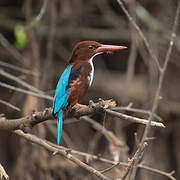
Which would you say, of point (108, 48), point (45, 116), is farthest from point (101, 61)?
point (45, 116)

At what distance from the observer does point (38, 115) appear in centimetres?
226

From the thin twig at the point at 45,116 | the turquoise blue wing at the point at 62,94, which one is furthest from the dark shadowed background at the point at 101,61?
the thin twig at the point at 45,116

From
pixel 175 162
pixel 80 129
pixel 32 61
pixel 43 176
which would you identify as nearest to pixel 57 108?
pixel 43 176

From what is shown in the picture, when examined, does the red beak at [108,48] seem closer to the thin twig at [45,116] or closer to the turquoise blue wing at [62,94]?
the turquoise blue wing at [62,94]

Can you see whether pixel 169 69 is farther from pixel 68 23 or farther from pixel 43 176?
pixel 43 176

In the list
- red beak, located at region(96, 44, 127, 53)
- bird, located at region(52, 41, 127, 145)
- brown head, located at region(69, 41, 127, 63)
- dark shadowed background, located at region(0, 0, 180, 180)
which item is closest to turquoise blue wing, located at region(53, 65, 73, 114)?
bird, located at region(52, 41, 127, 145)

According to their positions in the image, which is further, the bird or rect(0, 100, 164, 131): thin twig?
the bird

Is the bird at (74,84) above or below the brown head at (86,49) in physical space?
below

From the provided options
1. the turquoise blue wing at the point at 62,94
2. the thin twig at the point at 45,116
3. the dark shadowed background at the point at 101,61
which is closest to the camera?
the thin twig at the point at 45,116

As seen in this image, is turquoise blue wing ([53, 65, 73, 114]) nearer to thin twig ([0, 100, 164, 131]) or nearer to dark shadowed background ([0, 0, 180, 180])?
thin twig ([0, 100, 164, 131])

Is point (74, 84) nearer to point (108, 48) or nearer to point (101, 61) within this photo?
point (108, 48)

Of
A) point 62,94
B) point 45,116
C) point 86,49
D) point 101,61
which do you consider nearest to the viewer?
point 45,116

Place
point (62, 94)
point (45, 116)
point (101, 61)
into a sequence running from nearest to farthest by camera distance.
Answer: point (45, 116) < point (62, 94) < point (101, 61)

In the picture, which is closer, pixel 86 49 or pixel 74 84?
pixel 74 84
